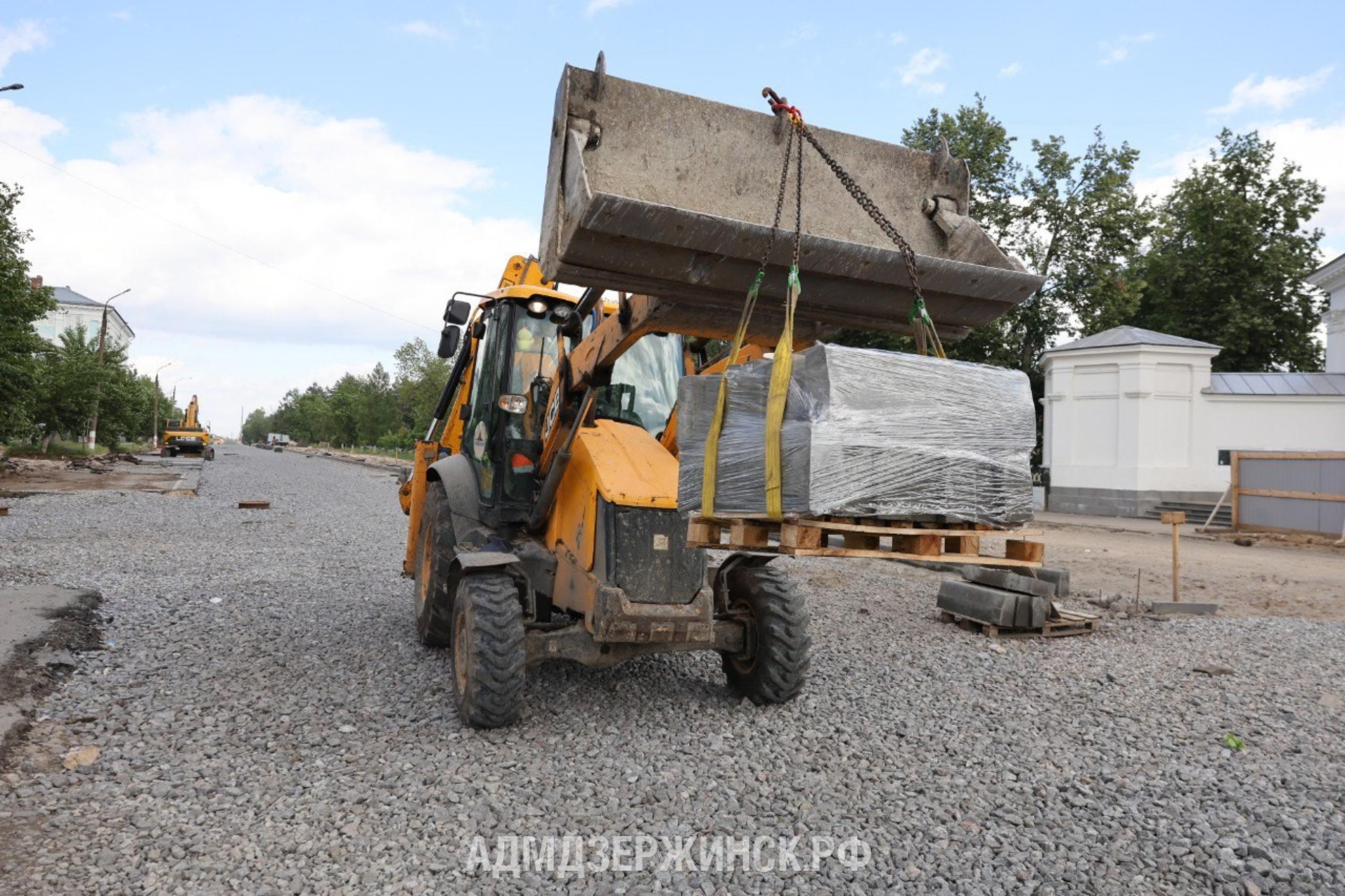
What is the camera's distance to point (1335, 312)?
26.2 meters

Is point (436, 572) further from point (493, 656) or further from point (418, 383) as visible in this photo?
point (418, 383)

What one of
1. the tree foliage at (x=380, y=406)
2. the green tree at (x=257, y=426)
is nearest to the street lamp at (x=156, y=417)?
the tree foliage at (x=380, y=406)

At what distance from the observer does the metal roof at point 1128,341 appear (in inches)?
890

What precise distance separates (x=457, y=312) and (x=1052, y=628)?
216 inches

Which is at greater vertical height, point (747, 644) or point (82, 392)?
point (82, 392)

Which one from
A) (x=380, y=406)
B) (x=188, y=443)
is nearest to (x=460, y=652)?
(x=188, y=443)

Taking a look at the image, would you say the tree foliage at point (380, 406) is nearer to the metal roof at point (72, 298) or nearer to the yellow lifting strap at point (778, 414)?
the metal roof at point (72, 298)

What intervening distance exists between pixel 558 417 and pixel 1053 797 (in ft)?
10.0

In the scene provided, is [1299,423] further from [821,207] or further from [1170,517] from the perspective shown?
[821,207]

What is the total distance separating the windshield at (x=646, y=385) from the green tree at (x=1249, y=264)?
34.7m

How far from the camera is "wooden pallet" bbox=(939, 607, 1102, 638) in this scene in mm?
7535

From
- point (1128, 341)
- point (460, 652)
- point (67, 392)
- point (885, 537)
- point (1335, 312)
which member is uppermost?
point (1335, 312)

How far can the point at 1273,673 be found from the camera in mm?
6543

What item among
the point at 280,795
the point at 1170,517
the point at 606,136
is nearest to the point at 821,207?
the point at 606,136
